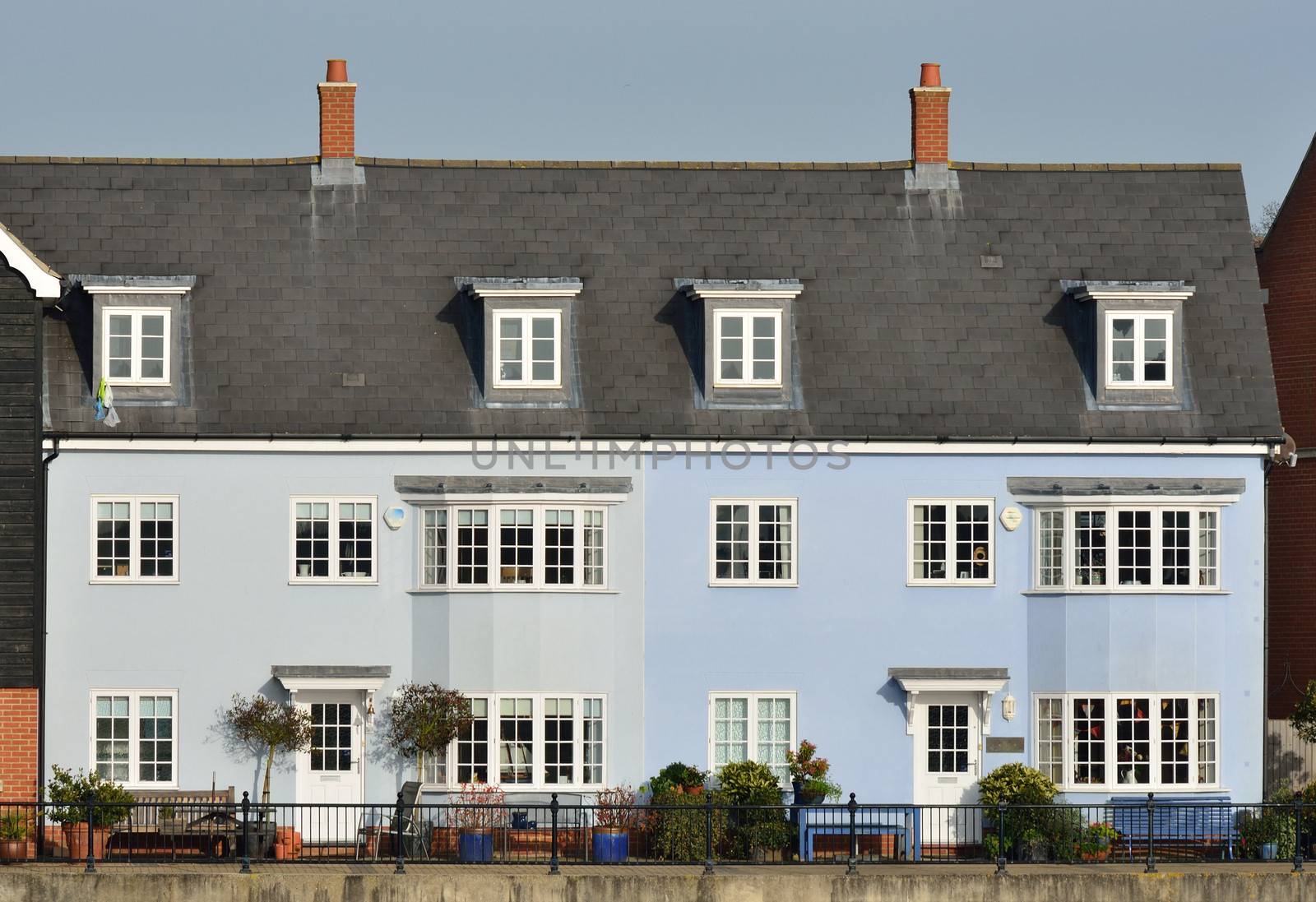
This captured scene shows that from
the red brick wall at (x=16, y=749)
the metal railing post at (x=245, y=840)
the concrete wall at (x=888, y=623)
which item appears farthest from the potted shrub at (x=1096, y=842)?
the red brick wall at (x=16, y=749)

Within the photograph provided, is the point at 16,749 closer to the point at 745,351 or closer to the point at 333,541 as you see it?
the point at 333,541

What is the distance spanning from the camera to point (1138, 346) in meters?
32.1

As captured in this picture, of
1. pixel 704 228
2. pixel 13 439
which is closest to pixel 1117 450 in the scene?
pixel 704 228

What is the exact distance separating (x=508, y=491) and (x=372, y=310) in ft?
13.2

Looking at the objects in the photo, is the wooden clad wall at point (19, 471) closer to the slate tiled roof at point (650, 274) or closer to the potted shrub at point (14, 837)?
the slate tiled roof at point (650, 274)

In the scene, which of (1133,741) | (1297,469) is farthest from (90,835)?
(1297,469)

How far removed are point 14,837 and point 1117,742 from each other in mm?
16139

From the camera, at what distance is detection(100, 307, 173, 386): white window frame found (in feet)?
102

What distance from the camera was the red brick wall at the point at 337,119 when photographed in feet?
111

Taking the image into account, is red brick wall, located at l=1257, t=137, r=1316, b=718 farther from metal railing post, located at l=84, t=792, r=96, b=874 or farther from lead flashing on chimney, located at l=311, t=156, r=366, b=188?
metal railing post, located at l=84, t=792, r=96, b=874

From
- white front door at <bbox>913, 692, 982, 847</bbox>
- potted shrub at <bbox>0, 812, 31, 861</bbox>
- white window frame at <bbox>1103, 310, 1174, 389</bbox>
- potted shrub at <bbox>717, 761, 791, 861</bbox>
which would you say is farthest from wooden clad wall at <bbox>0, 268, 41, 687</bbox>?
white window frame at <bbox>1103, 310, 1174, 389</bbox>

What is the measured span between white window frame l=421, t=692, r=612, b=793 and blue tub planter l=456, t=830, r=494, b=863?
180 cm

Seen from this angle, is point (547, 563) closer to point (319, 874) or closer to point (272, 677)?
point (272, 677)

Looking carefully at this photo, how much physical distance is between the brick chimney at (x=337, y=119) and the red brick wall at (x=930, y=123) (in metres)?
9.52
